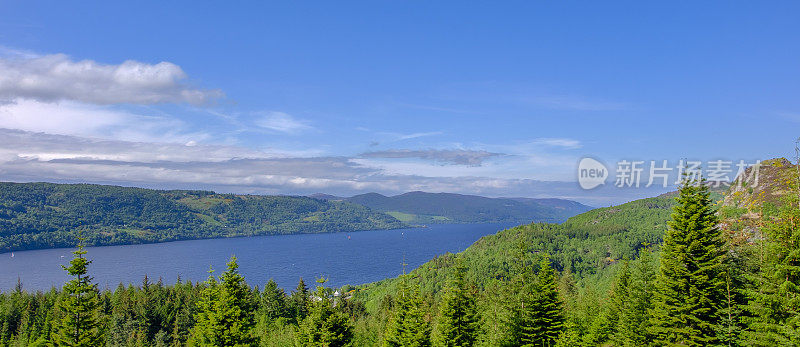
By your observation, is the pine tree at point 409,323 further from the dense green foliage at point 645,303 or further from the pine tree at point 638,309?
the pine tree at point 638,309

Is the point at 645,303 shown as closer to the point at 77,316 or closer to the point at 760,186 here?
the point at 77,316

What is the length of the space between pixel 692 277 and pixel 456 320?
726 inches

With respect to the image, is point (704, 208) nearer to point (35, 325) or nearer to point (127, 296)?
point (127, 296)

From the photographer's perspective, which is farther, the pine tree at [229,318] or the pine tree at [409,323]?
the pine tree at [409,323]

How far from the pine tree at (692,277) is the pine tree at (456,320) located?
47.3 feet

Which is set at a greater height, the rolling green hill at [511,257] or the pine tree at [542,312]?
the pine tree at [542,312]

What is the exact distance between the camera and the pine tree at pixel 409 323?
38750 millimetres

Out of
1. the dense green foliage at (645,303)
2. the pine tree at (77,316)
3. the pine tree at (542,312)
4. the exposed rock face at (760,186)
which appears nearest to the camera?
the dense green foliage at (645,303)

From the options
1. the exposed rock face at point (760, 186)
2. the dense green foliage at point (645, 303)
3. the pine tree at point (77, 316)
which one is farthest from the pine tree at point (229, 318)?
the exposed rock face at point (760, 186)

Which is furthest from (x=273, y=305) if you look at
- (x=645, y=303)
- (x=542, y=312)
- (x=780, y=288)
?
(x=780, y=288)

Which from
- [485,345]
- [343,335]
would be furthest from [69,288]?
[485,345]

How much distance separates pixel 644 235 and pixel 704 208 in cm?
18915

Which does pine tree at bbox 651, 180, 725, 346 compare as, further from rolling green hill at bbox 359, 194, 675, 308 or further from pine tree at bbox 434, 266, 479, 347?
rolling green hill at bbox 359, 194, 675, 308

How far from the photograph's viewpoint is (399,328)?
40875 millimetres
